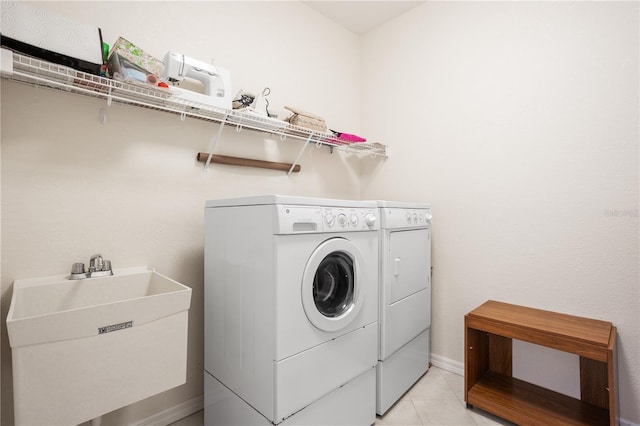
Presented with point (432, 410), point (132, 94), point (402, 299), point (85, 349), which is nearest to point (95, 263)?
point (85, 349)

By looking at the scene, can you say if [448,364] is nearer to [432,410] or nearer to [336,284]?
[432,410]

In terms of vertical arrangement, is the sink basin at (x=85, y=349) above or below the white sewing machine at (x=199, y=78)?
below

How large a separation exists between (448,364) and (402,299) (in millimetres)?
809

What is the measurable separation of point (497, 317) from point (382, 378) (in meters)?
0.72

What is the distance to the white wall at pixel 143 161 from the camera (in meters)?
1.30

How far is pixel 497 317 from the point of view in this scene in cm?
172

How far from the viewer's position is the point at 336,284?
1.59m

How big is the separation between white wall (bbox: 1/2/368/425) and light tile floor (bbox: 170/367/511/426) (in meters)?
0.95

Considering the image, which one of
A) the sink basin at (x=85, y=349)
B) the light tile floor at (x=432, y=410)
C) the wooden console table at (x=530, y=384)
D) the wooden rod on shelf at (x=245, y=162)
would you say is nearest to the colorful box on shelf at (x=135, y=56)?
the wooden rod on shelf at (x=245, y=162)

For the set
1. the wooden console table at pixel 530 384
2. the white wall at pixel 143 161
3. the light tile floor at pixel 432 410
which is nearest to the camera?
the white wall at pixel 143 161

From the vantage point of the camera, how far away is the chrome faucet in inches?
52.6

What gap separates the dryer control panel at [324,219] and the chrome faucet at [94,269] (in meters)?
0.85

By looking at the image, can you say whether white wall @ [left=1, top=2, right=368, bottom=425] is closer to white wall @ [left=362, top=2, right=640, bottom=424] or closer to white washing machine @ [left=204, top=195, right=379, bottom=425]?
white washing machine @ [left=204, top=195, right=379, bottom=425]

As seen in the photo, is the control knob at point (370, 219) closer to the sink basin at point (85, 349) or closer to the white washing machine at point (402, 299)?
the white washing machine at point (402, 299)
